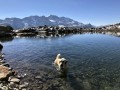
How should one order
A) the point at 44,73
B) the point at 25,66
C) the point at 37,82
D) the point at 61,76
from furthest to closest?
the point at 25,66
the point at 44,73
the point at 61,76
the point at 37,82

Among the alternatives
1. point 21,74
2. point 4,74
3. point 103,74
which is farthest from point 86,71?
point 4,74

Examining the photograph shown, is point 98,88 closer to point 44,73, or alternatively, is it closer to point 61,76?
point 61,76

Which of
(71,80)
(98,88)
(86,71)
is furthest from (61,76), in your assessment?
(98,88)

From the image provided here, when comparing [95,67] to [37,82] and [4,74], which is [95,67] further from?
[4,74]

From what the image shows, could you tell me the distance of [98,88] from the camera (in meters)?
28.0

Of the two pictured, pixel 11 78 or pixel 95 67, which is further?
pixel 95 67

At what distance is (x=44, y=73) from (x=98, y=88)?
1163 centimetres

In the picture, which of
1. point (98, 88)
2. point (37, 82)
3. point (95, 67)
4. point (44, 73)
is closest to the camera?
point (98, 88)

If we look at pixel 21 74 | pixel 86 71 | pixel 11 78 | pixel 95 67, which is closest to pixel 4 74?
pixel 11 78

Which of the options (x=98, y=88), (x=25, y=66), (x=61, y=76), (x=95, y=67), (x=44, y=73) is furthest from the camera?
(x=25, y=66)

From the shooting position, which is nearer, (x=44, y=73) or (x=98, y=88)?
(x=98, y=88)

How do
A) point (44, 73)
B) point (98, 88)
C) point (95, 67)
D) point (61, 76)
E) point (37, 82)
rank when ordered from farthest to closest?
point (95, 67)
point (44, 73)
point (61, 76)
point (37, 82)
point (98, 88)

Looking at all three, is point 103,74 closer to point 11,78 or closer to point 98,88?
point 98,88

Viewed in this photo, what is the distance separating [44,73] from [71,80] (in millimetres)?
6359
